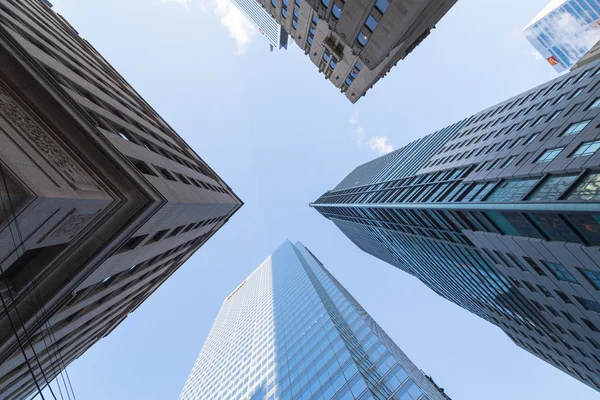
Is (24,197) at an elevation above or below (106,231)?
above

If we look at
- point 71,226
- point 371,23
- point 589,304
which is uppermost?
point 371,23

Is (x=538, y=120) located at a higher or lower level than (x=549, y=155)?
higher

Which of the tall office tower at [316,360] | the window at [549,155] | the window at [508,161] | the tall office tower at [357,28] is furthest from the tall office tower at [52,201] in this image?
the window at [508,161]

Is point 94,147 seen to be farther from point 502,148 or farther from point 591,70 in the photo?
point 591,70

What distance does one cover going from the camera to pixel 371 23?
88.5 feet

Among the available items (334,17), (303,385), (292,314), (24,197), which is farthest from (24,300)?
(292,314)

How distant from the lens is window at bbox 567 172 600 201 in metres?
21.6

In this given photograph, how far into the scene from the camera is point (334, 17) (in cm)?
2934

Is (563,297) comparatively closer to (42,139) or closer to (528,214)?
(528,214)

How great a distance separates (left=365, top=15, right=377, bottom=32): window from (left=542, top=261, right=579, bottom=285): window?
25731 mm

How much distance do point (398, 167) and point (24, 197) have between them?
8309 cm

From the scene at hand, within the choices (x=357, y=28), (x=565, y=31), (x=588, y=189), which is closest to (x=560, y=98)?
(x=588, y=189)

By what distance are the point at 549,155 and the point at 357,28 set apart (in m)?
21.0

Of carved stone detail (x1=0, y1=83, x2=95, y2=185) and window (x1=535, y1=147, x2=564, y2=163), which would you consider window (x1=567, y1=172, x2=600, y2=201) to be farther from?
carved stone detail (x1=0, y1=83, x2=95, y2=185)
